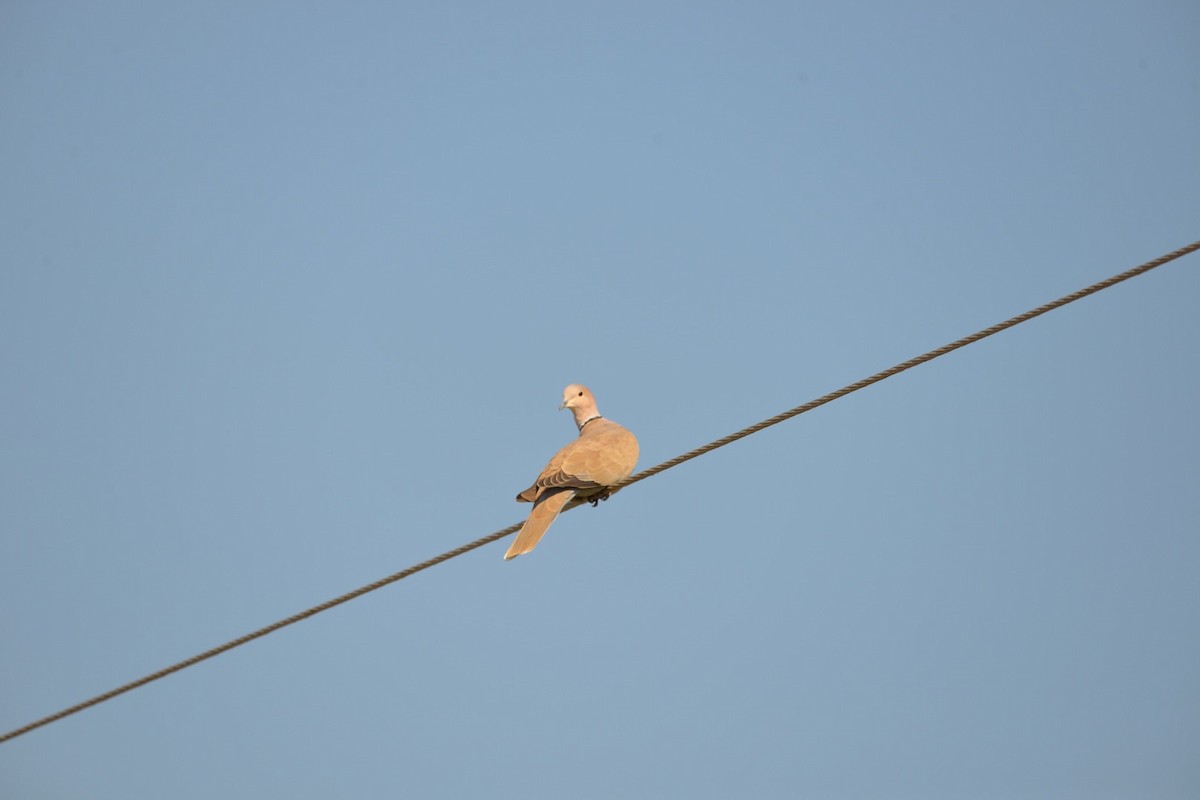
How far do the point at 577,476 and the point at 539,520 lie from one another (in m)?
0.39

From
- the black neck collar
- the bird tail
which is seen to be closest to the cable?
the bird tail

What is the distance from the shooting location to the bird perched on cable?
769 cm

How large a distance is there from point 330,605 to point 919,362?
9.10 ft

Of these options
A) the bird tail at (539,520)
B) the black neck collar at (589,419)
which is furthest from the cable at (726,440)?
the black neck collar at (589,419)

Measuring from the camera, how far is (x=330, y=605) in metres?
5.98

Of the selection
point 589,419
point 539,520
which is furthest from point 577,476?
point 589,419

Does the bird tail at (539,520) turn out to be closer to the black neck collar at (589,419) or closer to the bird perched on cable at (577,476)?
the bird perched on cable at (577,476)

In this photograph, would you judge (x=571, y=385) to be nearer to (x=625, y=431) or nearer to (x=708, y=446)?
(x=625, y=431)

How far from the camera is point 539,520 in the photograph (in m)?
7.71

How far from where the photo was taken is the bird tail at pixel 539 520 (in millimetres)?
7529

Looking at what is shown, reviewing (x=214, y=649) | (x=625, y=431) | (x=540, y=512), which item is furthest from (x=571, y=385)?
(x=214, y=649)

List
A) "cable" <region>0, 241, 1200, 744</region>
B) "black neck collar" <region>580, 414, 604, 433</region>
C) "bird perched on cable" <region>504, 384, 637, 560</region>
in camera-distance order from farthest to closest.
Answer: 1. "black neck collar" <region>580, 414, 604, 433</region>
2. "bird perched on cable" <region>504, 384, 637, 560</region>
3. "cable" <region>0, 241, 1200, 744</region>

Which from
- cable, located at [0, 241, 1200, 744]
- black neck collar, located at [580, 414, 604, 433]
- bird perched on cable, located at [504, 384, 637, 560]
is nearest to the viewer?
cable, located at [0, 241, 1200, 744]

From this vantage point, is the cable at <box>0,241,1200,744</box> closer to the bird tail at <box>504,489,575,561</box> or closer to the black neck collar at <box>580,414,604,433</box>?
the bird tail at <box>504,489,575,561</box>
